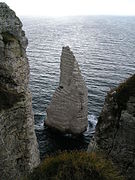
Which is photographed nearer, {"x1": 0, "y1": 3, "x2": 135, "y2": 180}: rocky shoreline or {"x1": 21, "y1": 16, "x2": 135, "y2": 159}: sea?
{"x1": 0, "y1": 3, "x2": 135, "y2": 180}: rocky shoreline

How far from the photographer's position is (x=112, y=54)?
9662cm

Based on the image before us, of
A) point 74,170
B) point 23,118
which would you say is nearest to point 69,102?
point 23,118

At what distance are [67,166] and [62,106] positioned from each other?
2618cm

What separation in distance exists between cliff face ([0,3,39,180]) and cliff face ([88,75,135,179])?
22.9 feet

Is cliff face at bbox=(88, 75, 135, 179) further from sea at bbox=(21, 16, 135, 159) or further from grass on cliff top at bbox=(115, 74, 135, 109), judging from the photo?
sea at bbox=(21, 16, 135, 159)

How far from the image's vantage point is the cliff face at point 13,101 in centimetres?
2533

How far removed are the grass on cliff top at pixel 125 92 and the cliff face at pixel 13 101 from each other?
28.2 feet

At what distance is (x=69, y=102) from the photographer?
141ft

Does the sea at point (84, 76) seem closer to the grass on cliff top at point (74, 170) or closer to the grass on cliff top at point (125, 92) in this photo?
the grass on cliff top at point (125, 92)

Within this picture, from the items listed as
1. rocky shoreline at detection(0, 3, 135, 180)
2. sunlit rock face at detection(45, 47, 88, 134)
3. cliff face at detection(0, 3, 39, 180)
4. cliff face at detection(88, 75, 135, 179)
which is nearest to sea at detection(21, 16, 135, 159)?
sunlit rock face at detection(45, 47, 88, 134)

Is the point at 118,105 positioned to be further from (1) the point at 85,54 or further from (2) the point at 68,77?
(1) the point at 85,54

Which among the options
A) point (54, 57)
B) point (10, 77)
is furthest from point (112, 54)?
point (10, 77)

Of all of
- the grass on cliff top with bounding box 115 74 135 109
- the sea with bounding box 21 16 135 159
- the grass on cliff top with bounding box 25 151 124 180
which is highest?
the grass on cliff top with bounding box 115 74 135 109

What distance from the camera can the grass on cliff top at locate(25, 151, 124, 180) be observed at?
16781 mm
